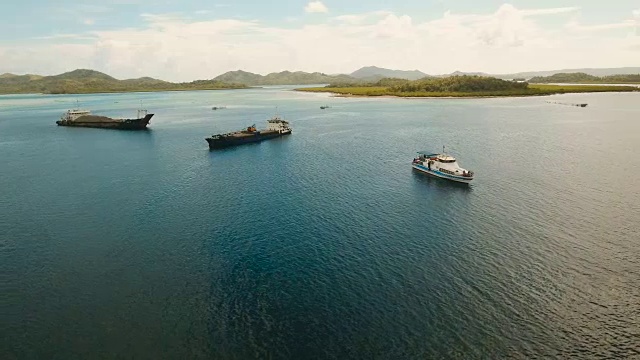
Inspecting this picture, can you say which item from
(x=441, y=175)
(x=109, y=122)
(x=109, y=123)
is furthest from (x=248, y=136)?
(x=109, y=122)

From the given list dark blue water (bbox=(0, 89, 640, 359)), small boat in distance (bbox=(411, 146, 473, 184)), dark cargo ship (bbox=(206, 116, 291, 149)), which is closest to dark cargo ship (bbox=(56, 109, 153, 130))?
dark cargo ship (bbox=(206, 116, 291, 149))

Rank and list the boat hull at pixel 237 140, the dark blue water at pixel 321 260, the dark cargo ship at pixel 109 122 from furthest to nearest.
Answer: the dark cargo ship at pixel 109 122, the boat hull at pixel 237 140, the dark blue water at pixel 321 260

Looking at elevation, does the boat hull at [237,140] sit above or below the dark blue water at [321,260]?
above

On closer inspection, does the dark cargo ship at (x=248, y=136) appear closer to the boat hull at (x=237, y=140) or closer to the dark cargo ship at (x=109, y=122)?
the boat hull at (x=237, y=140)

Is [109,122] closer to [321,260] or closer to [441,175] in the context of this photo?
[441,175]

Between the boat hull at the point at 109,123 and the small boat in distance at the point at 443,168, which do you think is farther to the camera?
the boat hull at the point at 109,123

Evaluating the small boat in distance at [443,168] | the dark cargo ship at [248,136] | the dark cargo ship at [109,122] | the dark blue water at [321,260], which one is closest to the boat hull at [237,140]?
the dark cargo ship at [248,136]

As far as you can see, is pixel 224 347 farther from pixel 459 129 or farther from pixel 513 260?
pixel 459 129
